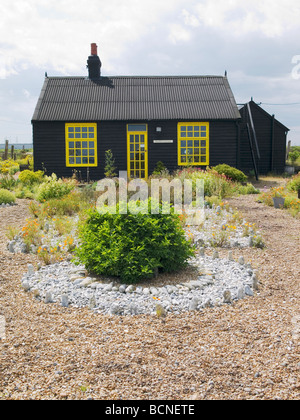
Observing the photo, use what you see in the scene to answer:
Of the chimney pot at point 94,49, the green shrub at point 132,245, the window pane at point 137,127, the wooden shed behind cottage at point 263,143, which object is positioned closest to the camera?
the green shrub at point 132,245

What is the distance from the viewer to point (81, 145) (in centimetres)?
1523

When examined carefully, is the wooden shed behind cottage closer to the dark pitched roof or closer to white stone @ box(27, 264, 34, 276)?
the dark pitched roof

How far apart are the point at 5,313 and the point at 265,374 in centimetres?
245

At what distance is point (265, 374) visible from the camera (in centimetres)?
292

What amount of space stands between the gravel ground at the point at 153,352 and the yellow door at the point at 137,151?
434 inches

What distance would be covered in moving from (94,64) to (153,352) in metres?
15.5

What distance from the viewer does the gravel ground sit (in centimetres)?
276

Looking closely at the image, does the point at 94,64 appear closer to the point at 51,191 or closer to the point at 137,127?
the point at 137,127

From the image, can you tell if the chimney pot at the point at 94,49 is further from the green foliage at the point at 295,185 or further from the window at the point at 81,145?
the green foliage at the point at 295,185

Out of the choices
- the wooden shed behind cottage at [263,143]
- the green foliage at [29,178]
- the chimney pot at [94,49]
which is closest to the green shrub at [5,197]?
the green foliage at [29,178]

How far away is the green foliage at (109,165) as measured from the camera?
14.9 meters

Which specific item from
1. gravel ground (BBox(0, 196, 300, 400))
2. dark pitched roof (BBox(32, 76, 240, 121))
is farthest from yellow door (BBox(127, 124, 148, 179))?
gravel ground (BBox(0, 196, 300, 400))
